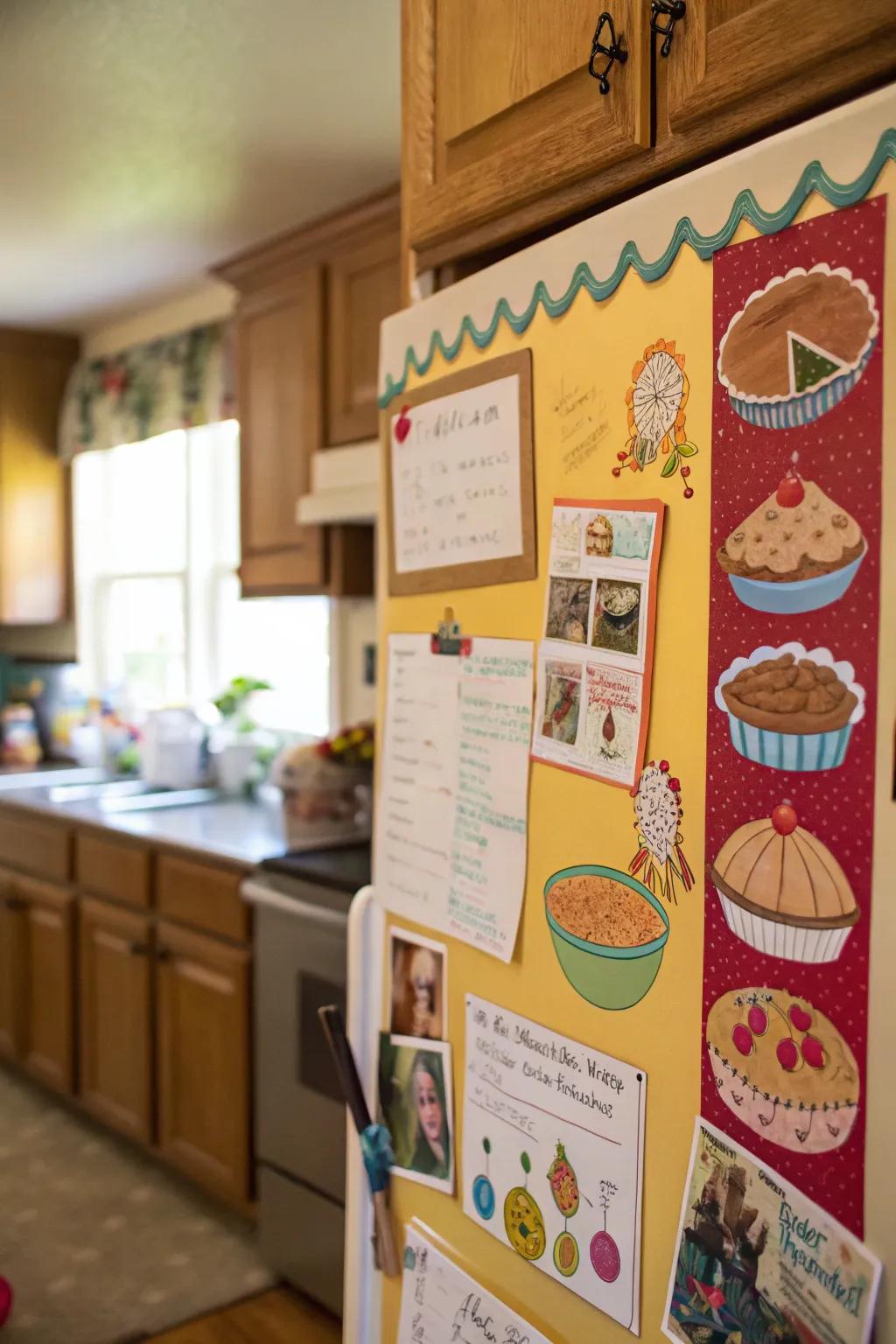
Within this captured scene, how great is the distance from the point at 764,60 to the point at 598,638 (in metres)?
0.46

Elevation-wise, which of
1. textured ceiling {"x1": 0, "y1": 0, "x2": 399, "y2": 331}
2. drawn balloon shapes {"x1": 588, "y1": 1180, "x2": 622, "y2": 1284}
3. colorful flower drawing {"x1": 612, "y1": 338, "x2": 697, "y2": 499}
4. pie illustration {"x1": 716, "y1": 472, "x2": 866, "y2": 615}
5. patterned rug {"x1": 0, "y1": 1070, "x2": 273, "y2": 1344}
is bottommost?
patterned rug {"x1": 0, "y1": 1070, "x2": 273, "y2": 1344}

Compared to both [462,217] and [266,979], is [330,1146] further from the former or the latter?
[462,217]

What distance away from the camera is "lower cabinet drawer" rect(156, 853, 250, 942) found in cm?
253

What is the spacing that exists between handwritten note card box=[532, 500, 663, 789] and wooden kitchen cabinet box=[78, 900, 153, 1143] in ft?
6.93

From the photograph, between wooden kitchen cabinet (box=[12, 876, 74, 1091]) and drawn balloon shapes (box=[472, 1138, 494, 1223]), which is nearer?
drawn balloon shapes (box=[472, 1138, 494, 1223])

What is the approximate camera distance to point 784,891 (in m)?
0.80

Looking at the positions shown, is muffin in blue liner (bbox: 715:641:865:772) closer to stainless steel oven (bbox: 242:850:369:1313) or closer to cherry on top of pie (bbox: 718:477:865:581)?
cherry on top of pie (bbox: 718:477:865:581)

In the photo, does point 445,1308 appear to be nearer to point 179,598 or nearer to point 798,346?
point 798,346

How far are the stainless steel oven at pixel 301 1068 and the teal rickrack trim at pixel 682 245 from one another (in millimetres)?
1287

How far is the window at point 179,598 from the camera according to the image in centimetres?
367

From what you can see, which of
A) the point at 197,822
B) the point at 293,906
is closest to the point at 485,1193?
the point at 293,906

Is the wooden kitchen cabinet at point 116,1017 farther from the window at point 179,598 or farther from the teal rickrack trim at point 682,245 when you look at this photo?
the teal rickrack trim at point 682,245

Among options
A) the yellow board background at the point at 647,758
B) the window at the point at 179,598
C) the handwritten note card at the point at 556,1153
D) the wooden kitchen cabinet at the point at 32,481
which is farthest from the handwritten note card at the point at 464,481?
the wooden kitchen cabinet at the point at 32,481

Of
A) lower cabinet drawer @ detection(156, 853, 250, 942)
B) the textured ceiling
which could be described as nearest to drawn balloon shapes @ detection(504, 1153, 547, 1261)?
lower cabinet drawer @ detection(156, 853, 250, 942)
